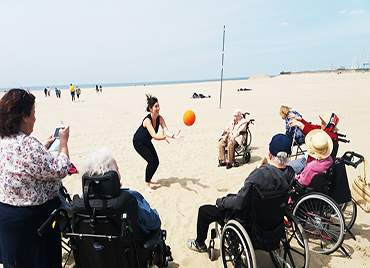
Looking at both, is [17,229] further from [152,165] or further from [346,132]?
[346,132]

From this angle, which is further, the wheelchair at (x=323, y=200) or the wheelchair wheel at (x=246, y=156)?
the wheelchair wheel at (x=246, y=156)

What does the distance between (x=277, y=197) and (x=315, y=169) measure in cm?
128

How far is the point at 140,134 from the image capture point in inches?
192

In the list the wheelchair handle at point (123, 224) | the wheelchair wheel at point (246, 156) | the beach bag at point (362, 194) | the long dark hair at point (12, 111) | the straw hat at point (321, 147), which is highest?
the long dark hair at point (12, 111)

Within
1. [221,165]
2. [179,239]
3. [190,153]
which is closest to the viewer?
[179,239]

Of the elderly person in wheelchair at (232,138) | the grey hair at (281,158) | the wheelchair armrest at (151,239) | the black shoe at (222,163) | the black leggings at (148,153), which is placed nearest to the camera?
the wheelchair armrest at (151,239)

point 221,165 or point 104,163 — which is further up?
point 104,163

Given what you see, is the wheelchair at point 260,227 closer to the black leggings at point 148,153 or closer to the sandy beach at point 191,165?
the sandy beach at point 191,165

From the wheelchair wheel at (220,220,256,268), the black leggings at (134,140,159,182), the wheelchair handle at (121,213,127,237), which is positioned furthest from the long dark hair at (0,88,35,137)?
the black leggings at (134,140,159,182)

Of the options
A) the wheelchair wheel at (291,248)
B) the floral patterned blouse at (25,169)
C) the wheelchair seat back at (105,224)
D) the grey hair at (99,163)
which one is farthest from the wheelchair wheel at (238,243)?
the floral patterned blouse at (25,169)

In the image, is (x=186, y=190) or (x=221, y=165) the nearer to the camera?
(x=186, y=190)

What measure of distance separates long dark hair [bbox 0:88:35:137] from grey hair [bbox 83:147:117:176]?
61 centimetres

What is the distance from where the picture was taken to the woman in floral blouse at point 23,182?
1.93 m

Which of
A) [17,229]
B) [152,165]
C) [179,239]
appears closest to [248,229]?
[179,239]
